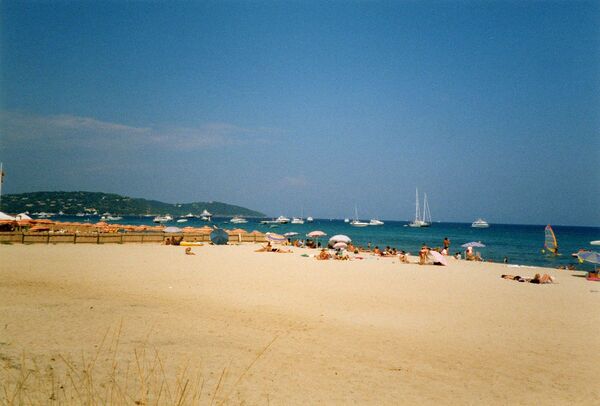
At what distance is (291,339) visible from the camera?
7688 millimetres

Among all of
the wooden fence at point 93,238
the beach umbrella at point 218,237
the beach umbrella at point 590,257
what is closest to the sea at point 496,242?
the beach umbrella at point 590,257

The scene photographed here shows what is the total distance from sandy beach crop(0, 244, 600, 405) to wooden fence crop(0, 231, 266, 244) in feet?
37.6

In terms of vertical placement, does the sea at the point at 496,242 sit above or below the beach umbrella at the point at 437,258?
below

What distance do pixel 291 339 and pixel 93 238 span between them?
80.6 feet

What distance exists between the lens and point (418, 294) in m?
13.3

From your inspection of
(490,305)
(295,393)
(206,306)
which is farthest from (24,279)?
(490,305)

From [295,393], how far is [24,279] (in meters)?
12.0

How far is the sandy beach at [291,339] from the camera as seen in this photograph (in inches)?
212

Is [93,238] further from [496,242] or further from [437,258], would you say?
[496,242]

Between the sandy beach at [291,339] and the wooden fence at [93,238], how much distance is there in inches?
451

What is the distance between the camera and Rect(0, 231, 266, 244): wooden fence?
82.2 ft

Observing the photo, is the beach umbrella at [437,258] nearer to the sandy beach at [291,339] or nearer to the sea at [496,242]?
the sandy beach at [291,339]

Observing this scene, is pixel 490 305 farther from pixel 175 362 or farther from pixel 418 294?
pixel 175 362

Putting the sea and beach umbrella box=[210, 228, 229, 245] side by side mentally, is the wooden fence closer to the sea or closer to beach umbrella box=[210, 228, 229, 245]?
beach umbrella box=[210, 228, 229, 245]
